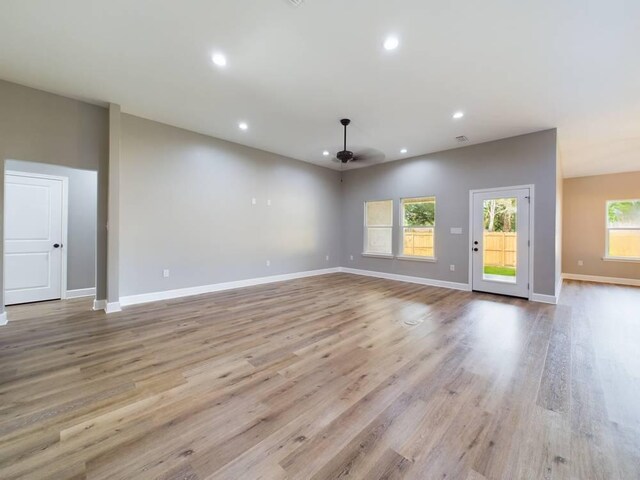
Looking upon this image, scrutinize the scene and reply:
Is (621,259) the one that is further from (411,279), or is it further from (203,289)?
(203,289)

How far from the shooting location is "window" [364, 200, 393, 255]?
697 cm

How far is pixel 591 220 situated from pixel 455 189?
14.9 feet

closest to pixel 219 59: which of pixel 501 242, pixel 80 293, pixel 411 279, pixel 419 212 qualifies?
pixel 80 293

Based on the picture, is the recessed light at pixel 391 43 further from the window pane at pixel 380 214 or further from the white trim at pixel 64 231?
the white trim at pixel 64 231

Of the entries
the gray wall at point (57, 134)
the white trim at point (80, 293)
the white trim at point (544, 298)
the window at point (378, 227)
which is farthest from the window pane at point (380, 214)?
the white trim at point (80, 293)

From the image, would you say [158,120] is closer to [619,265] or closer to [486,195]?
[486,195]

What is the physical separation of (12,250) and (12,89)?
2.52 m

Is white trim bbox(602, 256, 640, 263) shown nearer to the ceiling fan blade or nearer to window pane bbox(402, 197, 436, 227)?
window pane bbox(402, 197, 436, 227)

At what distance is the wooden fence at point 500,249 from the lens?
5016 mm

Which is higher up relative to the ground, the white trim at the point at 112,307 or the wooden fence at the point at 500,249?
the wooden fence at the point at 500,249

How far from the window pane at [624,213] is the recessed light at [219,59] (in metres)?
9.47

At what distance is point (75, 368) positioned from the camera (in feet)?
7.68

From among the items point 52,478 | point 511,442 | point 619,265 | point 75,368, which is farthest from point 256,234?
point 619,265

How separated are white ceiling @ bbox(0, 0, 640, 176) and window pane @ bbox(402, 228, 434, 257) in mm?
2455
